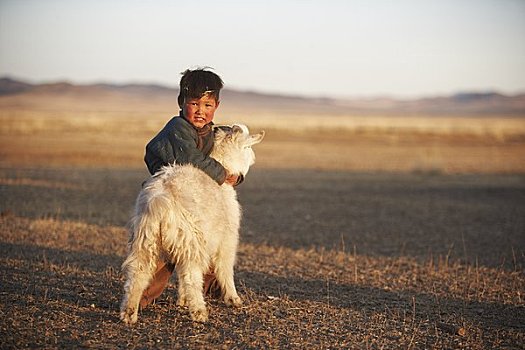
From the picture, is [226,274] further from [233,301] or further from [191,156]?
[191,156]

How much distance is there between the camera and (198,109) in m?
6.65

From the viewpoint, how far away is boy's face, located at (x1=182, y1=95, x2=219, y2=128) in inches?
261

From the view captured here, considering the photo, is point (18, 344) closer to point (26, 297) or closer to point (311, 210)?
point (26, 297)

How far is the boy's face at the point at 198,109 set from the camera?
663cm

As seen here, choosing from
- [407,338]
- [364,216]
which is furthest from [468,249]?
[407,338]

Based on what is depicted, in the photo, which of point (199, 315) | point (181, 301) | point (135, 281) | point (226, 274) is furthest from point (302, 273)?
point (135, 281)

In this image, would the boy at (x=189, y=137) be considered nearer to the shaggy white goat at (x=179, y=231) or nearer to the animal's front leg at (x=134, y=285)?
the shaggy white goat at (x=179, y=231)

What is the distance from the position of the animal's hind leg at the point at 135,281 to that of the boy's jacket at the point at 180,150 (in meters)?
1.21

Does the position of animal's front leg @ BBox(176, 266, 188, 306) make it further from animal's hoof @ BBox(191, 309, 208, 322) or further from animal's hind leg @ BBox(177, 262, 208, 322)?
animal's hoof @ BBox(191, 309, 208, 322)

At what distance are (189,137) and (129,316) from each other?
81.0 inches

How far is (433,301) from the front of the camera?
7.91 metres

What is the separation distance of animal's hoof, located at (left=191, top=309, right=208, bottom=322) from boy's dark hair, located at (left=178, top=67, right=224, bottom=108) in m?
2.41

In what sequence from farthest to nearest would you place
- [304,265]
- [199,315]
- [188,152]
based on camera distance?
1. [304,265]
2. [188,152]
3. [199,315]

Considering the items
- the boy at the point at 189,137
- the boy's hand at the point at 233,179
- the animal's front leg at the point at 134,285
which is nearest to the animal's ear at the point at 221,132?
the boy at the point at 189,137
